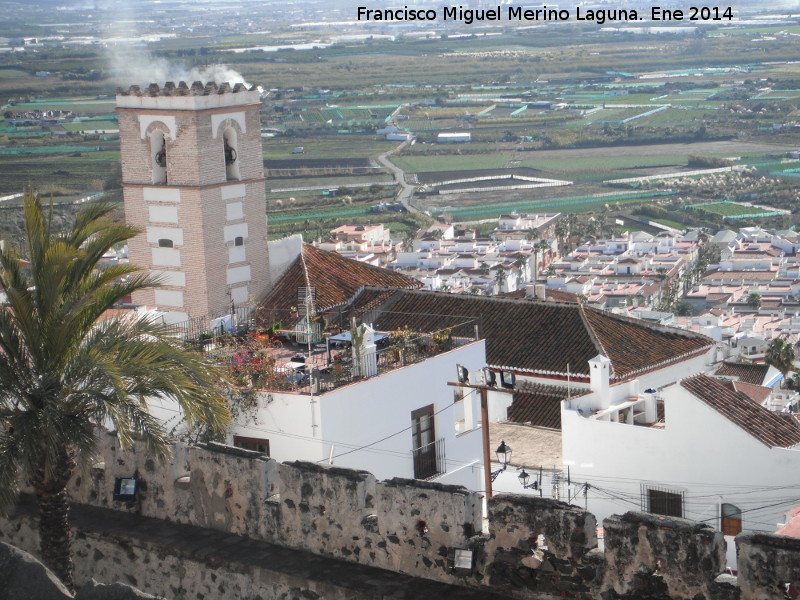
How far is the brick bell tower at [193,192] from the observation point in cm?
1697

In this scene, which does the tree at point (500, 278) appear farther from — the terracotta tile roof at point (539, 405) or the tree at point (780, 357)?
the terracotta tile roof at point (539, 405)

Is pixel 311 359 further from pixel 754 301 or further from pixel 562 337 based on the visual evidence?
pixel 754 301

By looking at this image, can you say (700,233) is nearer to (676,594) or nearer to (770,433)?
(770,433)

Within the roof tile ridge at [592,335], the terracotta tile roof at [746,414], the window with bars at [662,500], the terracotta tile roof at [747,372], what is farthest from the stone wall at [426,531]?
the terracotta tile roof at [747,372]

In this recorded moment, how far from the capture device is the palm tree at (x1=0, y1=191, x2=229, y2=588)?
28.7ft

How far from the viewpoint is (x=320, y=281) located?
17.9 meters

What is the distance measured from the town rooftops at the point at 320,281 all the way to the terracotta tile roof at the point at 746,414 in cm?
414

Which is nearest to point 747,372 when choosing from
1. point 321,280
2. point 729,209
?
point 321,280

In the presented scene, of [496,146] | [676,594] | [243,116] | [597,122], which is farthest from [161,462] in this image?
[597,122]

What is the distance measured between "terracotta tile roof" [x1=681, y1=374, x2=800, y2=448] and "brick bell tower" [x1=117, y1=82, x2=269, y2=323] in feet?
17.6

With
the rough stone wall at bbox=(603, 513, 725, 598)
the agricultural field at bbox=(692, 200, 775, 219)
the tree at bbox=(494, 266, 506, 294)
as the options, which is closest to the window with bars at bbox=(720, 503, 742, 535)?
the rough stone wall at bbox=(603, 513, 725, 598)

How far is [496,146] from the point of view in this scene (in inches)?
6299

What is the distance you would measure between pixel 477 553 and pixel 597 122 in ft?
546

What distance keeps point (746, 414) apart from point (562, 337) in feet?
13.8
